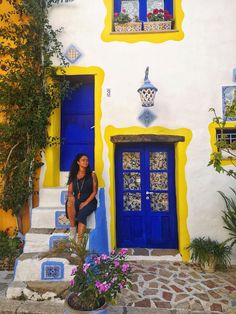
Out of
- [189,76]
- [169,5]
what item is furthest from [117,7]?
[189,76]

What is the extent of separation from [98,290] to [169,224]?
107 inches

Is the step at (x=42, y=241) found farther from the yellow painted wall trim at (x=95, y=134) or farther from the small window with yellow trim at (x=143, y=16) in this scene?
the small window with yellow trim at (x=143, y=16)

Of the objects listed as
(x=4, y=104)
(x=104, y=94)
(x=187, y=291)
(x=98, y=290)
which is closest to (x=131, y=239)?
(x=187, y=291)

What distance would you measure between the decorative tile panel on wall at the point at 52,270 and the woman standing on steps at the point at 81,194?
49 centimetres

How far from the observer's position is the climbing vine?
186 inches

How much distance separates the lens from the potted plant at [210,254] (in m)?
4.25

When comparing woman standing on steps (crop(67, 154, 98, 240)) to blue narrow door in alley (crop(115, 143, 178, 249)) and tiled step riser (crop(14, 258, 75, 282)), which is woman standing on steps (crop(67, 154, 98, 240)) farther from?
blue narrow door in alley (crop(115, 143, 178, 249))

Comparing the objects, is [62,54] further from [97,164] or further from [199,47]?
[199,47]

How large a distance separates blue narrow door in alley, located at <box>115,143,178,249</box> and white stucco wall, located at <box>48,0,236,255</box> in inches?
16.2

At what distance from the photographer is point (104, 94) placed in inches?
196

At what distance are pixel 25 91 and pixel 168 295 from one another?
414 centimetres

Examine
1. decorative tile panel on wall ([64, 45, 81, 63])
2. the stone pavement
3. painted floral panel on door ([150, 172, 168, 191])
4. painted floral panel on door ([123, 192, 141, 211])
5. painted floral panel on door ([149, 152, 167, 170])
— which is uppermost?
decorative tile panel on wall ([64, 45, 81, 63])

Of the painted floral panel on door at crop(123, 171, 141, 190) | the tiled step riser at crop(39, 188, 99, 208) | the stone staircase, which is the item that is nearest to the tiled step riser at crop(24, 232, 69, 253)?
the stone staircase

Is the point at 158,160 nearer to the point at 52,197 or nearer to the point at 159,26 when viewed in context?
the point at 52,197
